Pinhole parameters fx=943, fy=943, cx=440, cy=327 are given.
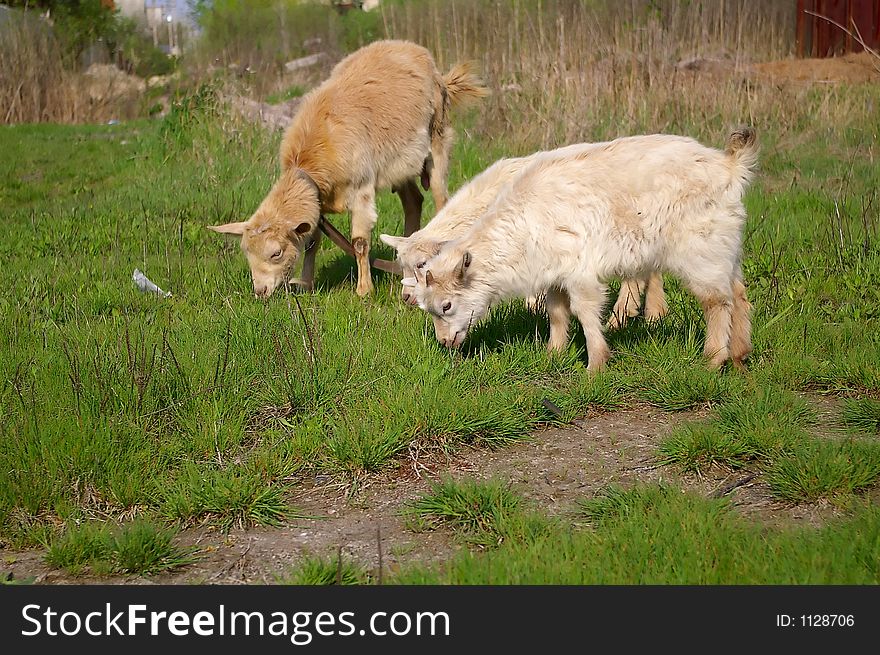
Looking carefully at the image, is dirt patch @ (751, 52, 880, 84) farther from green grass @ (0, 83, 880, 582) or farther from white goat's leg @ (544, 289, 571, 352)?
white goat's leg @ (544, 289, 571, 352)

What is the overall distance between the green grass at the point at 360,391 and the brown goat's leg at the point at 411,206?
1.00 m

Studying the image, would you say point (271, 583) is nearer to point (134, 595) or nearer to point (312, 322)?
point (134, 595)

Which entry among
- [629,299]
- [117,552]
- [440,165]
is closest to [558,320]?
[629,299]

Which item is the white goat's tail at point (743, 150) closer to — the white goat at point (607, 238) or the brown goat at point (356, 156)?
the white goat at point (607, 238)

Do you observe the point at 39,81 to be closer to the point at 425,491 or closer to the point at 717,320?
the point at 717,320

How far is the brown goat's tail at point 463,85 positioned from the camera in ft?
33.3

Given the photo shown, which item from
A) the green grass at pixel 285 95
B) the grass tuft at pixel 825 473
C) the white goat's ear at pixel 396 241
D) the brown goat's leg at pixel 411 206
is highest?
the green grass at pixel 285 95

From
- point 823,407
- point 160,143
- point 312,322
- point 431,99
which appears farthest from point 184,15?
point 823,407

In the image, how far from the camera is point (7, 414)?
506 centimetres

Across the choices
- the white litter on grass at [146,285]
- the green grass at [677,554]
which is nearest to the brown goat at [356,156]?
the white litter on grass at [146,285]

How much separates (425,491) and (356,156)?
4558 mm

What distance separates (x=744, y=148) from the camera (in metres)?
5.76

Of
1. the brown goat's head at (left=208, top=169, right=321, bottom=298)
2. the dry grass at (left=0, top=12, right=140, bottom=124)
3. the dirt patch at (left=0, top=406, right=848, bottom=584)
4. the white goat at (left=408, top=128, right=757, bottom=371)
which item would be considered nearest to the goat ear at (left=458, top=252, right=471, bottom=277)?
the white goat at (left=408, top=128, right=757, bottom=371)

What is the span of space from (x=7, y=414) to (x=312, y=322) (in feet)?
7.25
